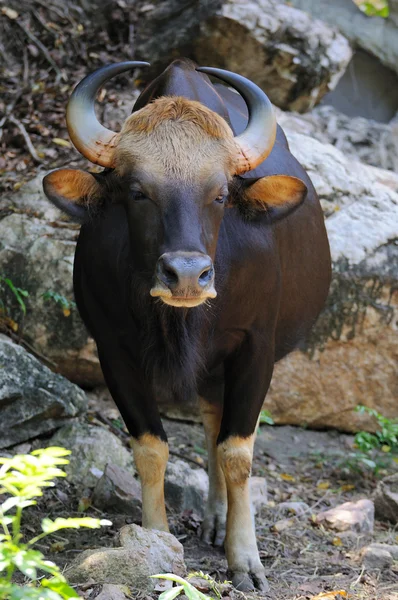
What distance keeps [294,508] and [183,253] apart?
10.9 ft

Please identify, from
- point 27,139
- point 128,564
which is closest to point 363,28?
point 27,139

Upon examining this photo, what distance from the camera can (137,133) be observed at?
4.92 m

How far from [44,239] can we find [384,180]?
411 cm

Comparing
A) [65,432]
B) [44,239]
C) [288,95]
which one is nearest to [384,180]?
[288,95]

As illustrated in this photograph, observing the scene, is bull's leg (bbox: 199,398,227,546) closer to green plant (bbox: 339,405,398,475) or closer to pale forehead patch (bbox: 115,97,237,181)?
green plant (bbox: 339,405,398,475)

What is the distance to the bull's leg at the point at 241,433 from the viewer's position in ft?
17.7

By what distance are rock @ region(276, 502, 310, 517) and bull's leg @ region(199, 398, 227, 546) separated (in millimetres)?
673

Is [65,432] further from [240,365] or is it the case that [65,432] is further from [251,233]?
[251,233]

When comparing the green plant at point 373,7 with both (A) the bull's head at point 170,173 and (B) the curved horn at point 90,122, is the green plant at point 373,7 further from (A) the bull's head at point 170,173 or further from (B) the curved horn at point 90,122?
(B) the curved horn at point 90,122

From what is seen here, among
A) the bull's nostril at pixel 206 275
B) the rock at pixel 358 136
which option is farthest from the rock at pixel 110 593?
the rock at pixel 358 136

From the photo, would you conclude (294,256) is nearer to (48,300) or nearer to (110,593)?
(48,300)

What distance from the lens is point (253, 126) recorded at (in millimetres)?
5066

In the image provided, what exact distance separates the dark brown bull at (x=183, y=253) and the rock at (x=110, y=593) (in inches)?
53.7

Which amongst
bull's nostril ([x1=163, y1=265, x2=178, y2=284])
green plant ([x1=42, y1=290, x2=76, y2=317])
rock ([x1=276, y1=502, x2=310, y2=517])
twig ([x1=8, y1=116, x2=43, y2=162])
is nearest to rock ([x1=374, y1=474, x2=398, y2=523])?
rock ([x1=276, y1=502, x2=310, y2=517])
